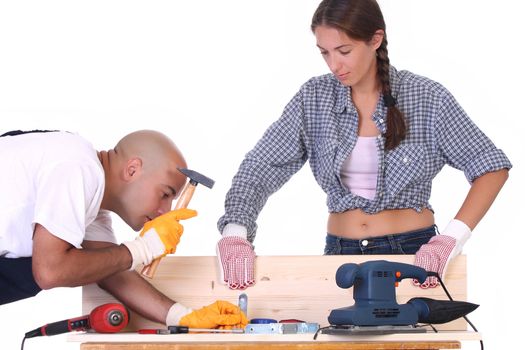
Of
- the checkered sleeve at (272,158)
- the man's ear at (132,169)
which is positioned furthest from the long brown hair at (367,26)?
the man's ear at (132,169)

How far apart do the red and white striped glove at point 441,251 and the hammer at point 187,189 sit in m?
0.62

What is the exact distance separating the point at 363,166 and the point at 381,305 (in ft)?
2.60

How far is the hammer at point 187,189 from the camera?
8.46 ft

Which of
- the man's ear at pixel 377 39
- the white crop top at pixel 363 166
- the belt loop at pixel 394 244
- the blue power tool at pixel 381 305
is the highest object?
the man's ear at pixel 377 39

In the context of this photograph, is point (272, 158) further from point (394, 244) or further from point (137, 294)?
point (137, 294)

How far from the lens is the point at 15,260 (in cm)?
250

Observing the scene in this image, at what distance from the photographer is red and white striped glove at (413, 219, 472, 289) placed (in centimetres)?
263

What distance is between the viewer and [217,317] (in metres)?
2.45

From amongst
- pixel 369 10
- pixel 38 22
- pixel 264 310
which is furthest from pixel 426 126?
pixel 38 22

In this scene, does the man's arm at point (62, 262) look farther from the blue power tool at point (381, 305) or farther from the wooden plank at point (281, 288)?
the blue power tool at point (381, 305)

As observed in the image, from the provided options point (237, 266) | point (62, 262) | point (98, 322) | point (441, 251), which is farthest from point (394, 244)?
point (62, 262)

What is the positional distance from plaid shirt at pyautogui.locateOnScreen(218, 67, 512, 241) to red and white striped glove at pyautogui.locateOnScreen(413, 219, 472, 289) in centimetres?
23

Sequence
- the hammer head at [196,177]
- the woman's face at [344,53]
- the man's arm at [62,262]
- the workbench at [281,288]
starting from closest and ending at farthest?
the man's arm at [62,262] < the hammer head at [196,177] < the workbench at [281,288] < the woman's face at [344,53]

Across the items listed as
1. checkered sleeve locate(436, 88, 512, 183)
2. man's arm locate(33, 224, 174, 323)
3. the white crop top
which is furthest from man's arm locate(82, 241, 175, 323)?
checkered sleeve locate(436, 88, 512, 183)
